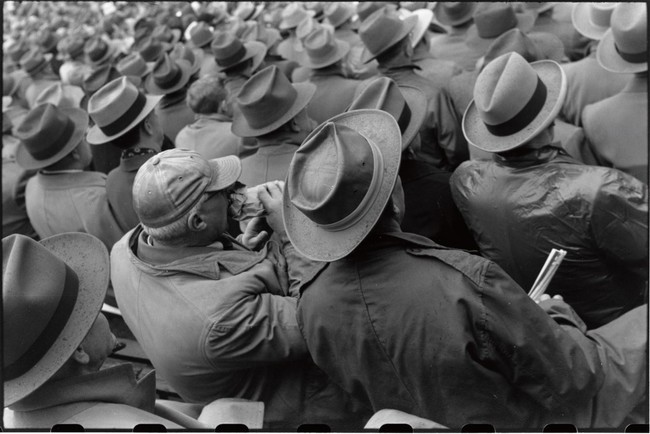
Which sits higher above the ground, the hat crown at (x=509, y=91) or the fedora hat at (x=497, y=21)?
the hat crown at (x=509, y=91)

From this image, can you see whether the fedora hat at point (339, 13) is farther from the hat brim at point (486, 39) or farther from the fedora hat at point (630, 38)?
the fedora hat at point (630, 38)

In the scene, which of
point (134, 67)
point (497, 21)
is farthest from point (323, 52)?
point (134, 67)

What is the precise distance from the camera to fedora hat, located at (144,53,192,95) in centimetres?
687

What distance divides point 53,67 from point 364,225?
11093 millimetres

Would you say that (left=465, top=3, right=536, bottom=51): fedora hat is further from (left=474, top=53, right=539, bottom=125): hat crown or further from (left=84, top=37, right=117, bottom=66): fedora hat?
(left=84, top=37, right=117, bottom=66): fedora hat

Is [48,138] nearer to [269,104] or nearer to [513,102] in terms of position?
[269,104]

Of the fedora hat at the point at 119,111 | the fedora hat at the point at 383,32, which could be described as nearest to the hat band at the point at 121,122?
the fedora hat at the point at 119,111

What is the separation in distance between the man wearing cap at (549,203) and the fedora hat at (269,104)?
1.30 meters

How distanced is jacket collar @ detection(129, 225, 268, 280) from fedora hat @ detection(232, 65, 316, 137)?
4.92 ft

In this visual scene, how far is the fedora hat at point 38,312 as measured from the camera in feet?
7.66

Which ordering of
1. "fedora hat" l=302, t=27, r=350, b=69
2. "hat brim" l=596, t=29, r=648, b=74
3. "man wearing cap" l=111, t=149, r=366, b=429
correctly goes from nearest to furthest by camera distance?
"man wearing cap" l=111, t=149, r=366, b=429
"hat brim" l=596, t=29, r=648, b=74
"fedora hat" l=302, t=27, r=350, b=69

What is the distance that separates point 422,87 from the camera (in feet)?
17.7

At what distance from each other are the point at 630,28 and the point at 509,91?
116 cm

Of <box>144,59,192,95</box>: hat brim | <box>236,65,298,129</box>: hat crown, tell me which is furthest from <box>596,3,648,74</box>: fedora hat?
<box>144,59,192,95</box>: hat brim
